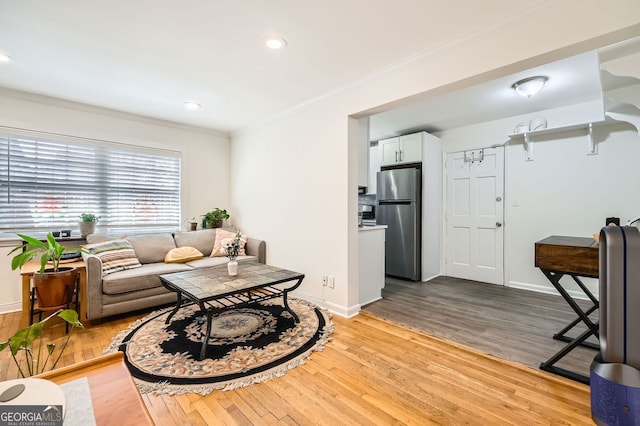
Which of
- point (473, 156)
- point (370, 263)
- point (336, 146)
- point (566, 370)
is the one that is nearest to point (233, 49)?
point (336, 146)

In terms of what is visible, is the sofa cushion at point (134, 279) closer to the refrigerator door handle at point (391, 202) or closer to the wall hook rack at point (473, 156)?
the refrigerator door handle at point (391, 202)

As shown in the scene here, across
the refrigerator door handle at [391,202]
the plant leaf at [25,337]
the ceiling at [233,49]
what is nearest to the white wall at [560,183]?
the ceiling at [233,49]

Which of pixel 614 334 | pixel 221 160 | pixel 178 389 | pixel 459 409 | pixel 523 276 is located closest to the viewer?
pixel 614 334

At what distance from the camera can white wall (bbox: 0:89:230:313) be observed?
3168 mm

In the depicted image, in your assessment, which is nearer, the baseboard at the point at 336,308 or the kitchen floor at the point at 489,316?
the kitchen floor at the point at 489,316

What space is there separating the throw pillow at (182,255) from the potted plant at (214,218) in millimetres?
742

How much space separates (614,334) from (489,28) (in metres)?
1.96

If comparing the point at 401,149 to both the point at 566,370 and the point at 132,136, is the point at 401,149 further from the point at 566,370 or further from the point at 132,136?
the point at 132,136

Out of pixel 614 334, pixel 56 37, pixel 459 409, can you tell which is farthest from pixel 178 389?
pixel 56 37

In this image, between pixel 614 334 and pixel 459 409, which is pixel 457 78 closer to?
pixel 614 334

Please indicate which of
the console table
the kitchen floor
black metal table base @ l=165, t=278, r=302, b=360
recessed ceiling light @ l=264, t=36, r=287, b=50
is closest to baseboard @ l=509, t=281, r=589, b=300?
the kitchen floor

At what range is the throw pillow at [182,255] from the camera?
362 centimetres

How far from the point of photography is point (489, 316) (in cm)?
302

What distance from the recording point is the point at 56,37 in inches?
86.3
